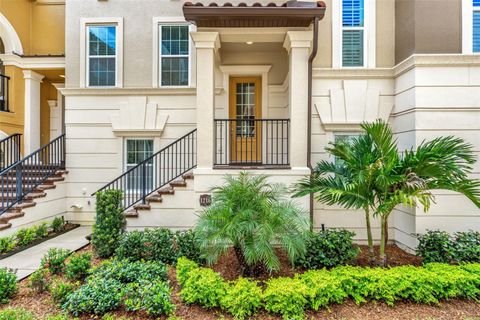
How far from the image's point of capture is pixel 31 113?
8656mm

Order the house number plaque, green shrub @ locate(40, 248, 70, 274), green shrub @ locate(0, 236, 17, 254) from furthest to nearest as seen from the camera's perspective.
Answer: the house number plaque < green shrub @ locate(0, 236, 17, 254) < green shrub @ locate(40, 248, 70, 274)

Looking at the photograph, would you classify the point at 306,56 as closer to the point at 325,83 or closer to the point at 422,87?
the point at 325,83

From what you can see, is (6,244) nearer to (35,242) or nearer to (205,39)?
(35,242)

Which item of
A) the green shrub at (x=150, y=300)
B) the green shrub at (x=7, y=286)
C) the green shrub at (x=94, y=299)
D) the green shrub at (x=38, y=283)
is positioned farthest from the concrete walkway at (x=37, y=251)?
the green shrub at (x=150, y=300)

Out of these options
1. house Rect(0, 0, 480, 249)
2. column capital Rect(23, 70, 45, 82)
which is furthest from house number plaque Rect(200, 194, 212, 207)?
column capital Rect(23, 70, 45, 82)

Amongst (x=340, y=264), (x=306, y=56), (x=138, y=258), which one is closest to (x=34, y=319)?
(x=138, y=258)

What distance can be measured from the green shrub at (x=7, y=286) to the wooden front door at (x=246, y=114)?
5043 mm

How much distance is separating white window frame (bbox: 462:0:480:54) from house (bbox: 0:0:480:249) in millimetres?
20

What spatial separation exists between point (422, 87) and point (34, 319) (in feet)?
24.1

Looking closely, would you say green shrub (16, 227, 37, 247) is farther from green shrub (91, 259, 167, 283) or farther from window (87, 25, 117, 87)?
window (87, 25, 117, 87)

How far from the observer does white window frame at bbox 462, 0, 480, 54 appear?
5547mm

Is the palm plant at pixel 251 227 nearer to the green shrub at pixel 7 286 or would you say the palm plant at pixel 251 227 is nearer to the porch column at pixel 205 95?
the porch column at pixel 205 95

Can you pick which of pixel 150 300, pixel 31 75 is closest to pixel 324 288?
pixel 150 300

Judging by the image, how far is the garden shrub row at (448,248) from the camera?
4.68 metres
